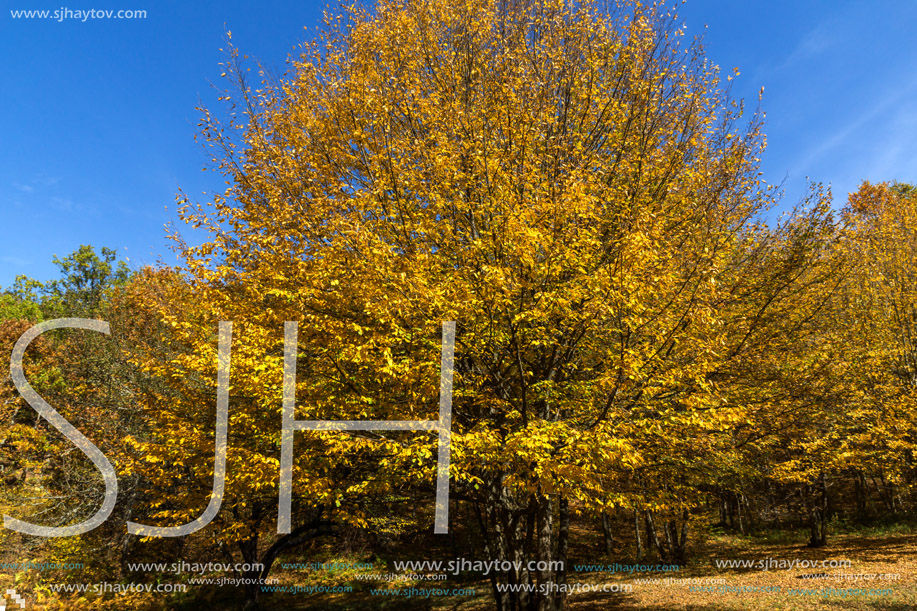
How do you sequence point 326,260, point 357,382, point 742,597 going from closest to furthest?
1. point 326,260
2. point 357,382
3. point 742,597

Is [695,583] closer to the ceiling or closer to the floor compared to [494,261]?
closer to the floor

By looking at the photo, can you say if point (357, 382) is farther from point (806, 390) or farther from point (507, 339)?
point (806, 390)

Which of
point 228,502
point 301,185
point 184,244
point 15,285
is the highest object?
point 15,285

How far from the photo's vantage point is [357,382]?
6180mm

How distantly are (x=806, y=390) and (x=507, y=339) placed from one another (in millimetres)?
5717

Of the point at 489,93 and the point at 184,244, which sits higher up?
the point at 489,93

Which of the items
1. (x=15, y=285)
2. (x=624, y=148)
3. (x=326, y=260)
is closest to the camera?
(x=326, y=260)

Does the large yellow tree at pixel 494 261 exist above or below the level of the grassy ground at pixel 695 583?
above

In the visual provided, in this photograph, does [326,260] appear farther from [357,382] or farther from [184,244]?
[184,244]

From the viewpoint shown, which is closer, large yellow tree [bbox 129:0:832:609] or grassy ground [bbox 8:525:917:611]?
large yellow tree [bbox 129:0:832:609]

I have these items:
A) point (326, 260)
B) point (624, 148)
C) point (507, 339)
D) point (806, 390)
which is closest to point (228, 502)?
point (326, 260)

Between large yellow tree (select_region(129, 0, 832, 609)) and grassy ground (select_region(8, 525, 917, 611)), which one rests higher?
large yellow tree (select_region(129, 0, 832, 609))

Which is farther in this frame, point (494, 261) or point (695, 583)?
point (695, 583)

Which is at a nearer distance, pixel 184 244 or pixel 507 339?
pixel 507 339
